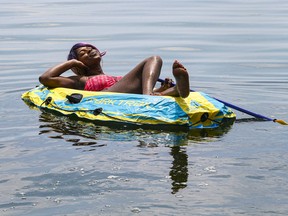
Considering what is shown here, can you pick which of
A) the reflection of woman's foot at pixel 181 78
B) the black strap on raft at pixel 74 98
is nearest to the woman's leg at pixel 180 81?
the reflection of woman's foot at pixel 181 78

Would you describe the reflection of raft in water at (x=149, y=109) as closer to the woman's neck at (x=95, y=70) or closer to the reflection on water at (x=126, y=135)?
the reflection on water at (x=126, y=135)

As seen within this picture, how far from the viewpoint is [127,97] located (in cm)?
920

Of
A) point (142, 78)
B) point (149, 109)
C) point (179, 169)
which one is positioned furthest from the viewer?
point (142, 78)

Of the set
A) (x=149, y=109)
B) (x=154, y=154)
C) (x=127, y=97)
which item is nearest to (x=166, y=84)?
(x=127, y=97)

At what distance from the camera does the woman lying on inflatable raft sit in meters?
8.73

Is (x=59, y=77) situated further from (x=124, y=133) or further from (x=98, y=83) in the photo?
(x=124, y=133)

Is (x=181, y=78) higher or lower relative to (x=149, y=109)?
higher

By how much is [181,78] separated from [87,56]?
7.34 ft

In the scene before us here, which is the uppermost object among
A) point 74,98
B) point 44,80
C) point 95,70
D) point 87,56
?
point 87,56

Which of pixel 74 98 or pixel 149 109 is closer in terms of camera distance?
pixel 149 109

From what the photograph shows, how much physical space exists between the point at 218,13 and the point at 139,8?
3.86 meters

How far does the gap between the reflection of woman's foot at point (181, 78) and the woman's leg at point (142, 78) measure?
28.3 inches

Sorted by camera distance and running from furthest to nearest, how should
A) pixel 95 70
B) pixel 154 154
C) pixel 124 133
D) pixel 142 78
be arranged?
pixel 95 70
pixel 142 78
pixel 124 133
pixel 154 154

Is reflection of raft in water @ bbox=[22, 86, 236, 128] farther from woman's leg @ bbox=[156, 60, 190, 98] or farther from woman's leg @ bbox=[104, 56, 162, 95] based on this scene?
woman's leg @ bbox=[104, 56, 162, 95]
